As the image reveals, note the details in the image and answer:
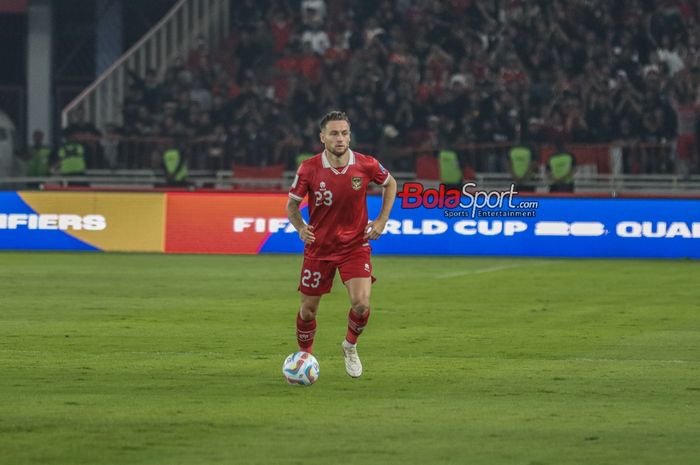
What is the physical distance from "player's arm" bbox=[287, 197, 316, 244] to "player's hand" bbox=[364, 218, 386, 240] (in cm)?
42

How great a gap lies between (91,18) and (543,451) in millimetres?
34883

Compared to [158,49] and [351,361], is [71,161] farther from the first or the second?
[351,361]

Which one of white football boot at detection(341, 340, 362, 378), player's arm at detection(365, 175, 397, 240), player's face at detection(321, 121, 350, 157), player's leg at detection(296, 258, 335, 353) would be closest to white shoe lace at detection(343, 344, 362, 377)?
white football boot at detection(341, 340, 362, 378)

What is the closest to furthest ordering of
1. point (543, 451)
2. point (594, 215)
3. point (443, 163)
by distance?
point (543, 451), point (594, 215), point (443, 163)

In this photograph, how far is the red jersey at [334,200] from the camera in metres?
11.2

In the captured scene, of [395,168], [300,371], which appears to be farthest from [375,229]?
[395,168]

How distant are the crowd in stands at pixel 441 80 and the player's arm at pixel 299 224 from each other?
2077cm

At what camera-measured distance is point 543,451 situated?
329 inches

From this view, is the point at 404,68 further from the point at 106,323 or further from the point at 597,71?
the point at 106,323

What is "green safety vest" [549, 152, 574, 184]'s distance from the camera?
29734mm

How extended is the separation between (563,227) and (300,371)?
15.4m

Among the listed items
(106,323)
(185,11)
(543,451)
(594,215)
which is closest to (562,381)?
(543,451)

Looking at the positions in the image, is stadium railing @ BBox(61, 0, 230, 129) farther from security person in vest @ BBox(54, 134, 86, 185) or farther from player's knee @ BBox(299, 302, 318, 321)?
player's knee @ BBox(299, 302, 318, 321)

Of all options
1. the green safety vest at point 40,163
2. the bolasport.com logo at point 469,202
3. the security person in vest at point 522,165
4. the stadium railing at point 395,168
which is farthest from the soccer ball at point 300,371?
the green safety vest at point 40,163
